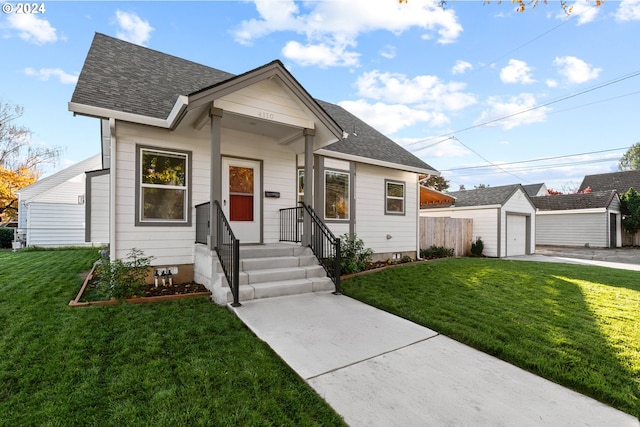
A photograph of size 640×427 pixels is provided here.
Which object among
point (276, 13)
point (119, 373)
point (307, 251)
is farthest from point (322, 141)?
point (119, 373)

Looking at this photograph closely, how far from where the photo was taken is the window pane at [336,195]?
8268mm

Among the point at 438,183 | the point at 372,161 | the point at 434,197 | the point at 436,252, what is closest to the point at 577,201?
the point at 434,197

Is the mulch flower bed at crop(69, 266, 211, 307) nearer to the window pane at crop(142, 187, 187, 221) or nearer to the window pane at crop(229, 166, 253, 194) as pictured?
the window pane at crop(142, 187, 187, 221)

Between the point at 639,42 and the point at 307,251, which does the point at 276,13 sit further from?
the point at 639,42

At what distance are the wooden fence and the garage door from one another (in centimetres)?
178

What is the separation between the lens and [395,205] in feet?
32.1

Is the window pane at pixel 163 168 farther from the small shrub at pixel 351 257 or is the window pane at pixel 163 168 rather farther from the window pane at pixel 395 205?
the window pane at pixel 395 205

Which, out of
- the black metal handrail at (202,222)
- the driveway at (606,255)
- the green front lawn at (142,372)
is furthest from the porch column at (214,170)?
the driveway at (606,255)

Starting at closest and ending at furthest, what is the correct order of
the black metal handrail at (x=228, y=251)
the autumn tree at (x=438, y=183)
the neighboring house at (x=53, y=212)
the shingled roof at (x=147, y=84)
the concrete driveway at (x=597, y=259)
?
the black metal handrail at (x=228, y=251) < the shingled roof at (x=147, y=84) < the concrete driveway at (x=597, y=259) < the neighboring house at (x=53, y=212) < the autumn tree at (x=438, y=183)

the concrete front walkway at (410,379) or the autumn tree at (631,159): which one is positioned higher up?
the autumn tree at (631,159)

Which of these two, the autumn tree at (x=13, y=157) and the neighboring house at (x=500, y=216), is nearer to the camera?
the neighboring house at (x=500, y=216)

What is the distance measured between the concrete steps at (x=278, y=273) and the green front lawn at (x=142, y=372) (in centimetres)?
70

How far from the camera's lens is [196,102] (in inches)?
193

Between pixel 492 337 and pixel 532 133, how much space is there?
66.6 ft
